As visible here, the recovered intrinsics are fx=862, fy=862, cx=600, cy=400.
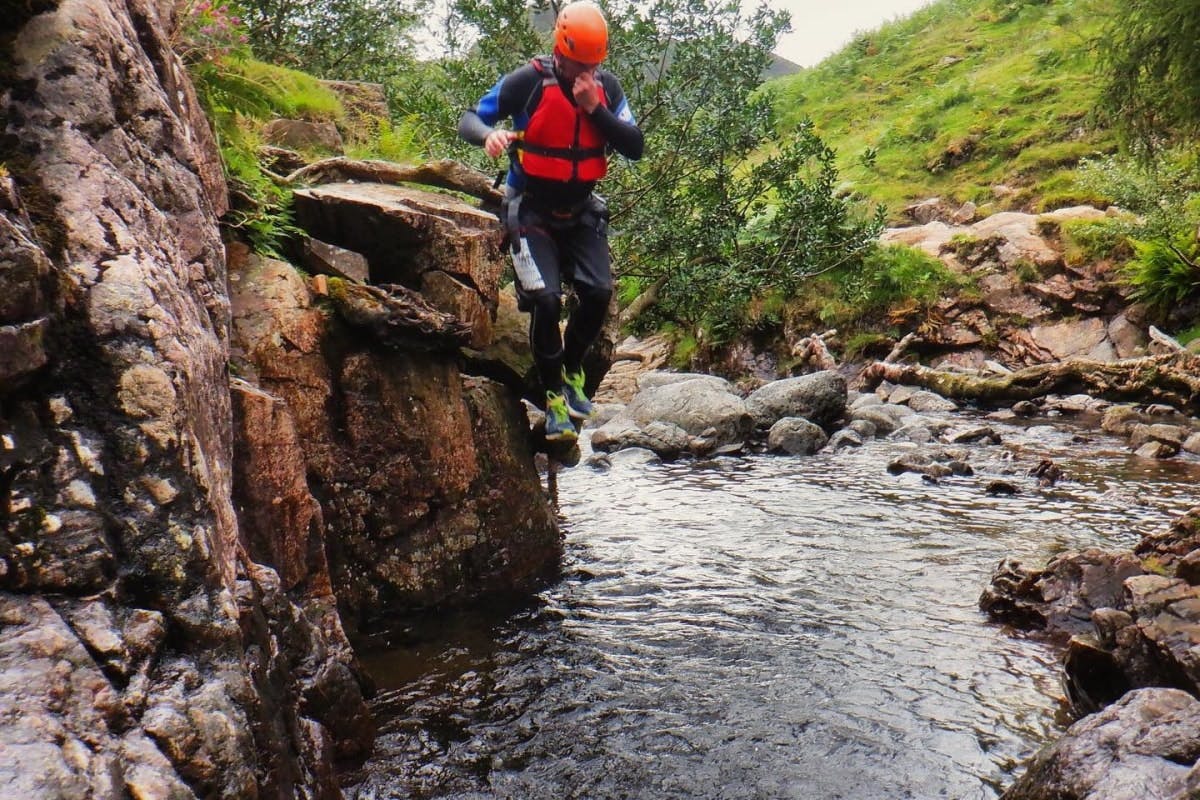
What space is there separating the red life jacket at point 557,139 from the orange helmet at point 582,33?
0.85ft

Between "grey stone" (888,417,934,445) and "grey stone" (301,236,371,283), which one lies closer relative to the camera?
"grey stone" (301,236,371,283)

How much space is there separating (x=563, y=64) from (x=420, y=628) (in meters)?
4.17

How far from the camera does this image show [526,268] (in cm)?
653

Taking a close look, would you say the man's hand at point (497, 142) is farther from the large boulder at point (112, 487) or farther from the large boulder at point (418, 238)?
the large boulder at point (112, 487)

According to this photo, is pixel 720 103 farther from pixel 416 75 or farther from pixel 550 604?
pixel 550 604

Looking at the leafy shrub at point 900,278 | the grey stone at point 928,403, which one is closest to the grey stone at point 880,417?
the grey stone at point 928,403

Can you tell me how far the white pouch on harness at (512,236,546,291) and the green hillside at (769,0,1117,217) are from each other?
29.3 feet

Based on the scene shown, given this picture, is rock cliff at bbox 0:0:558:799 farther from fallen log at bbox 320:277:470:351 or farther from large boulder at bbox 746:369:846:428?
large boulder at bbox 746:369:846:428

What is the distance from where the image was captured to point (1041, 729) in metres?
4.64

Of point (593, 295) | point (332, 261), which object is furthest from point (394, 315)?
point (593, 295)

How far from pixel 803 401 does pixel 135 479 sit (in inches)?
551

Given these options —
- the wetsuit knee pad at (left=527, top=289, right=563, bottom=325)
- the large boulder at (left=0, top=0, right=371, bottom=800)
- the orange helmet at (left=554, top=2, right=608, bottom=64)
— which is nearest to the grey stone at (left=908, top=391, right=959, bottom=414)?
the wetsuit knee pad at (left=527, top=289, right=563, bottom=325)

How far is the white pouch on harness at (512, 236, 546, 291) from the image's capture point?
651 centimetres

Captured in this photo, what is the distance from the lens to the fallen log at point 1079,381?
14.4 metres
